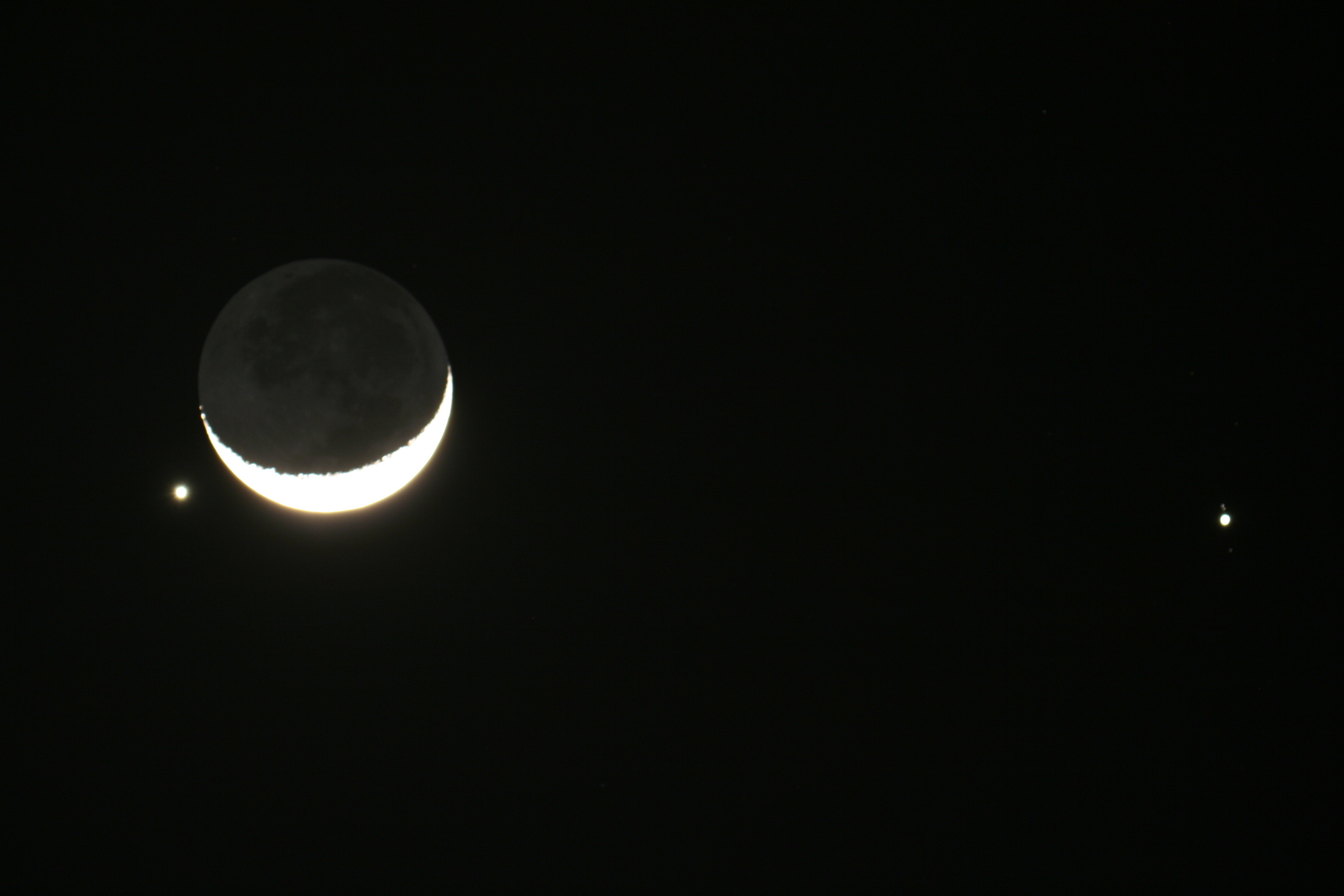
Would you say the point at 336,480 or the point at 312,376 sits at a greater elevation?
the point at 312,376

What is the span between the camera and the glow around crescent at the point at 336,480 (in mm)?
4566

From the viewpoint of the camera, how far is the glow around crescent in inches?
180

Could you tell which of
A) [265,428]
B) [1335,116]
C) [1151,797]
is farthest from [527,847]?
[1335,116]

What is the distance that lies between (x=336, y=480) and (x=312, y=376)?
1.75ft

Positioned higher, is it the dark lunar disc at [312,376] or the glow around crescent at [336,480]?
the dark lunar disc at [312,376]

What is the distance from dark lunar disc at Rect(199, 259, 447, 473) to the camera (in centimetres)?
448

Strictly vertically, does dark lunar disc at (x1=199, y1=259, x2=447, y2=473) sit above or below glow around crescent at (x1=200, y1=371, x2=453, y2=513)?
above

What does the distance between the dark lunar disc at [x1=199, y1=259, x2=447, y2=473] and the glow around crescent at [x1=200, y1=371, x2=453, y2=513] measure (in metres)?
0.04

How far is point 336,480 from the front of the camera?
4.57 m

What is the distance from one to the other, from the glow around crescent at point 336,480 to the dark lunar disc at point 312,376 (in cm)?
4

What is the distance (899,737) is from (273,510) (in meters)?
3.87

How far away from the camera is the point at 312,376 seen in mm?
4484

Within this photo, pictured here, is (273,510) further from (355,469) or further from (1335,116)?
(1335,116)

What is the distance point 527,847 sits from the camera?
5227 mm
